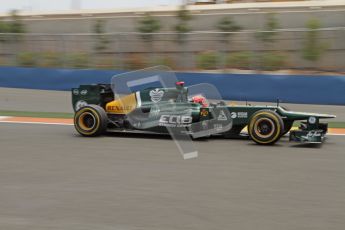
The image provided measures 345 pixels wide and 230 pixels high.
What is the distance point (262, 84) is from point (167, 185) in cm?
960

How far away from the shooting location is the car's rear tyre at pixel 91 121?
9.38 meters

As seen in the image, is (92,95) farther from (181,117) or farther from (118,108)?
(181,117)

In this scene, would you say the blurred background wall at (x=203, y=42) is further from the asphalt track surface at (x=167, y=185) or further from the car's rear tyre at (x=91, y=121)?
the asphalt track surface at (x=167, y=185)

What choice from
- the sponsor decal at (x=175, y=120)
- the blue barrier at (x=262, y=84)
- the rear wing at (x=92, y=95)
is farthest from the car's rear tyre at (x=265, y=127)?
the blue barrier at (x=262, y=84)

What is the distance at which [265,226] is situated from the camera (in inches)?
182

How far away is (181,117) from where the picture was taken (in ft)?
29.1

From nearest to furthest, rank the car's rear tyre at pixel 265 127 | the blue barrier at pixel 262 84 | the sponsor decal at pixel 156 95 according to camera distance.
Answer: the car's rear tyre at pixel 265 127
the sponsor decal at pixel 156 95
the blue barrier at pixel 262 84

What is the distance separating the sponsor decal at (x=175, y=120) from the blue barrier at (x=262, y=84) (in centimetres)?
646

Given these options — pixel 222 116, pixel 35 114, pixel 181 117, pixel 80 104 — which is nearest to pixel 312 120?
pixel 222 116

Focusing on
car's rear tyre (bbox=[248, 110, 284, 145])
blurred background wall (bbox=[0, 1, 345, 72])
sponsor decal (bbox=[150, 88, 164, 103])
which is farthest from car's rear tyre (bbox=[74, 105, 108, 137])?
→ blurred background wall (bbox=[0, 1, 345, 72])

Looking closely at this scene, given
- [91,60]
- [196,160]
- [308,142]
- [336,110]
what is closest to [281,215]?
[196,160]

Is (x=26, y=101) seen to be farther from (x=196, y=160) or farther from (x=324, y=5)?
(x=324, y=5)

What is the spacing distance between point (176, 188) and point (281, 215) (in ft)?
4.70

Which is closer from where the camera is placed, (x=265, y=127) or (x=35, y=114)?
(x=265, y=127)
